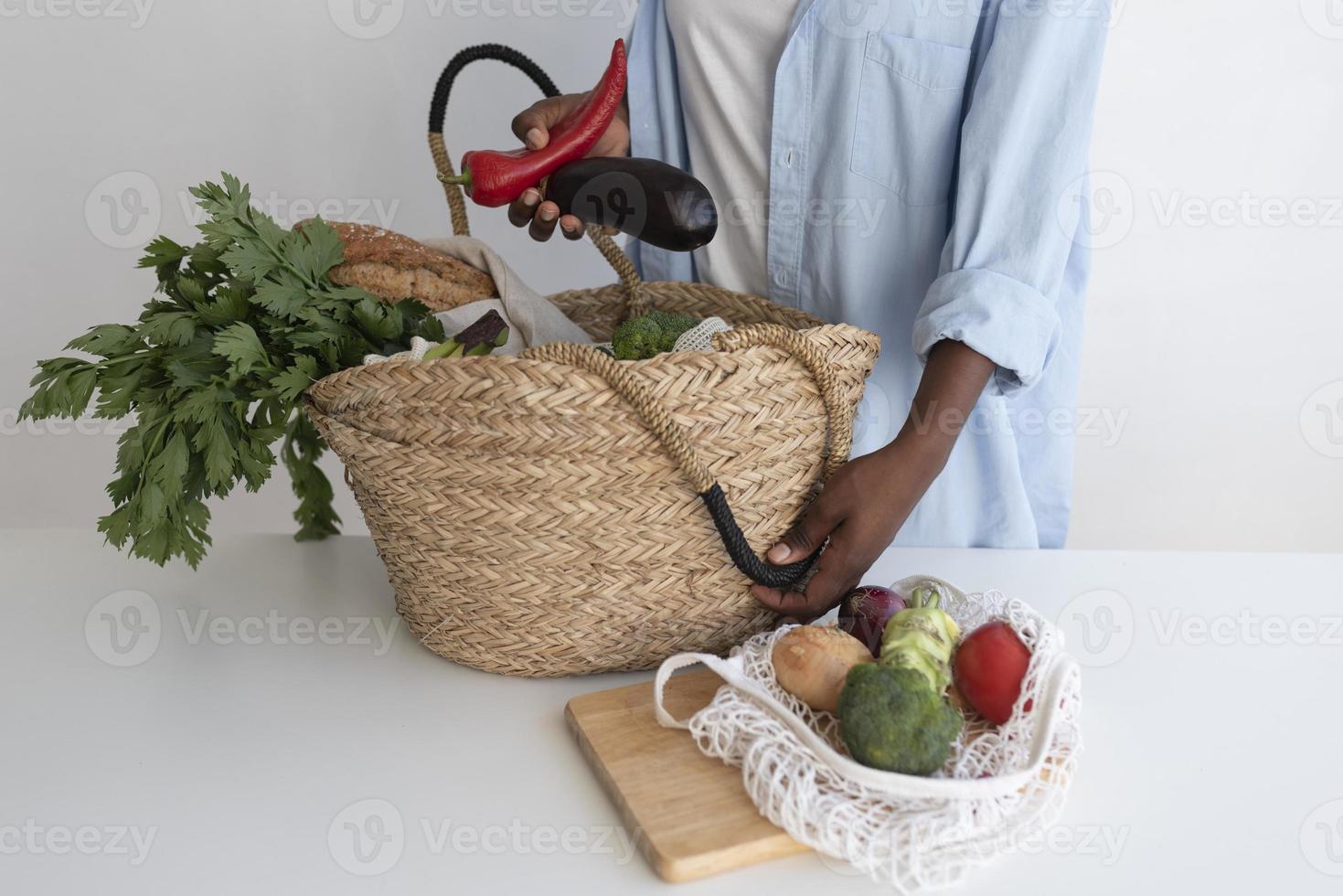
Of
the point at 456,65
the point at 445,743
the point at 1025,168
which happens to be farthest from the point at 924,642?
the point at 456,65

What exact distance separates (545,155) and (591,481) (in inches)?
21.9

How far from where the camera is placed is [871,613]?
0.87 meters

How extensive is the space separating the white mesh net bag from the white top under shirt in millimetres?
676

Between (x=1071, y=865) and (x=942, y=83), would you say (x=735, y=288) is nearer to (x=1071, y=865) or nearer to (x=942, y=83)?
(x=942, y=83)

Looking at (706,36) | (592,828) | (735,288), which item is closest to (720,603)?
(592,828)

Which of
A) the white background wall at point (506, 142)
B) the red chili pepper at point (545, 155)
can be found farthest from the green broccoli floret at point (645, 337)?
the white background wall at point (506, 142)

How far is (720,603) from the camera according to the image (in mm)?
900

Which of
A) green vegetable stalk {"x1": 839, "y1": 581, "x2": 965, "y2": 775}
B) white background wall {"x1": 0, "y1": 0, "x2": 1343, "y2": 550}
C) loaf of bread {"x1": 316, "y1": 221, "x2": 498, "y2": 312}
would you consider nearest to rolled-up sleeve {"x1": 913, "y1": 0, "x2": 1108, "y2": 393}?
green vegetable stalk {"x1": 839, "y1": 581, "x2": 965, "y2": 775}

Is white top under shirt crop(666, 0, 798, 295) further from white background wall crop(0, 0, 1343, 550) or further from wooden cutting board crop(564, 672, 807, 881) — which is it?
wooden cutting board crop(564, 672, 807, 881)

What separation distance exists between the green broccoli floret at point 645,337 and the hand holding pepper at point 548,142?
18cm

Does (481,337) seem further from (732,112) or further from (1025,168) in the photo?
(1025,168)

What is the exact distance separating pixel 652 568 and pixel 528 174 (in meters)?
0.57

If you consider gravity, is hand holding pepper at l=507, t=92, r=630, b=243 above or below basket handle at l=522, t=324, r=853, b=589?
above

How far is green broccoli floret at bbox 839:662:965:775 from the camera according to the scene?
2.21ft
